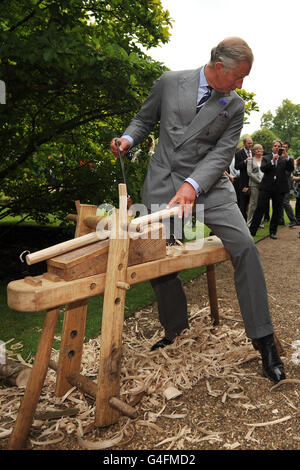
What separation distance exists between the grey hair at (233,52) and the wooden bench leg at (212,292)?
184cm

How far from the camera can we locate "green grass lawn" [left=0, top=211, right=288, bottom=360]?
3.78 metres

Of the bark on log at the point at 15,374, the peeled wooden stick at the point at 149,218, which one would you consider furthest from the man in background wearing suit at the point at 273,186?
the bark on log at the point at 15,374

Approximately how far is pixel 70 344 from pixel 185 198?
127cm

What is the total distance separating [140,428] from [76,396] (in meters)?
0.58

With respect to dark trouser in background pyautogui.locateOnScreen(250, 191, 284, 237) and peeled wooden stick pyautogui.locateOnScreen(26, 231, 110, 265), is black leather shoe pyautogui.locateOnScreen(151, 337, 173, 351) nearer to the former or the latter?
peeled wooden stick pyautogui.locateOnScreen(26, 231, 110, 265)

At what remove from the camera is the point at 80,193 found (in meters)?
6.11

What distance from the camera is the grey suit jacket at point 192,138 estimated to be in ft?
9.41

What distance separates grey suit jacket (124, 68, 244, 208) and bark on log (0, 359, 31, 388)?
1.58 meters

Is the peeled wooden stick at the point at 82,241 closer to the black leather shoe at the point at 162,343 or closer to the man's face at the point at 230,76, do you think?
the man's face at the point at 230,76

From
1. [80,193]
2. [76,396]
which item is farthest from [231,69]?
[80,193]

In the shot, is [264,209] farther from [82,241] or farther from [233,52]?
[82,241]

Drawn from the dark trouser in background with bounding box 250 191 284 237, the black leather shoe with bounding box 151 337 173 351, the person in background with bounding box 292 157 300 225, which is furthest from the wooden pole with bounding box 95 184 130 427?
the person in background with bounding box 292 157 300 225

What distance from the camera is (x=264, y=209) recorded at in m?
9.39
